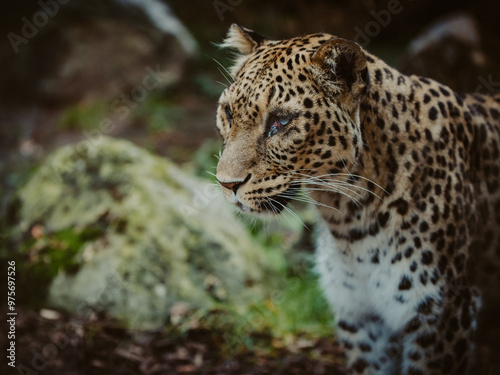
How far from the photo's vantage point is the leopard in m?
4.12

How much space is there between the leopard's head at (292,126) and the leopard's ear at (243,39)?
2.28 ft

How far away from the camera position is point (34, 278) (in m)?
6.62

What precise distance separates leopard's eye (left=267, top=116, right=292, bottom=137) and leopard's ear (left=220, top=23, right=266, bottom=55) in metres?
1.05

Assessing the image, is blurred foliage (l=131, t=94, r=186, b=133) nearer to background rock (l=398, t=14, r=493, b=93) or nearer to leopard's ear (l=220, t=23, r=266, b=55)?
background rock (l=398, t=14, r=493, b=93)

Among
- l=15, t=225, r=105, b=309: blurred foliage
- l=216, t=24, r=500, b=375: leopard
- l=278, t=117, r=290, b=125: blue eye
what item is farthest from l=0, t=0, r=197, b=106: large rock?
l=278, t=117, r=290, b=125: blue eye

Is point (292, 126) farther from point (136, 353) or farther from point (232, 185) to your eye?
point (136, 353)

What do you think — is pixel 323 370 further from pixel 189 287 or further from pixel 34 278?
pixel 34 278

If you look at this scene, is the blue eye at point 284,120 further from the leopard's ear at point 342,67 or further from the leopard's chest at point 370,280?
the leopard's chest at point 370,280

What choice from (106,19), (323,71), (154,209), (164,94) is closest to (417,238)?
(323,71)

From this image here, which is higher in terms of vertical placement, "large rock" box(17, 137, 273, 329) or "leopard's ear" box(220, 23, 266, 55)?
"leopard's ear" box(220, 23, 266, 55)

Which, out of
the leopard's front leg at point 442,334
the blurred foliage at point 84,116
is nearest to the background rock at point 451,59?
the leopard's front leg at point 442,334

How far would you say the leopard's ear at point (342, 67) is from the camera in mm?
3951

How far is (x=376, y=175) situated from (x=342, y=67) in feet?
3.13

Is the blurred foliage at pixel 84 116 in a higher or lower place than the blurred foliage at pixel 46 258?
higher
